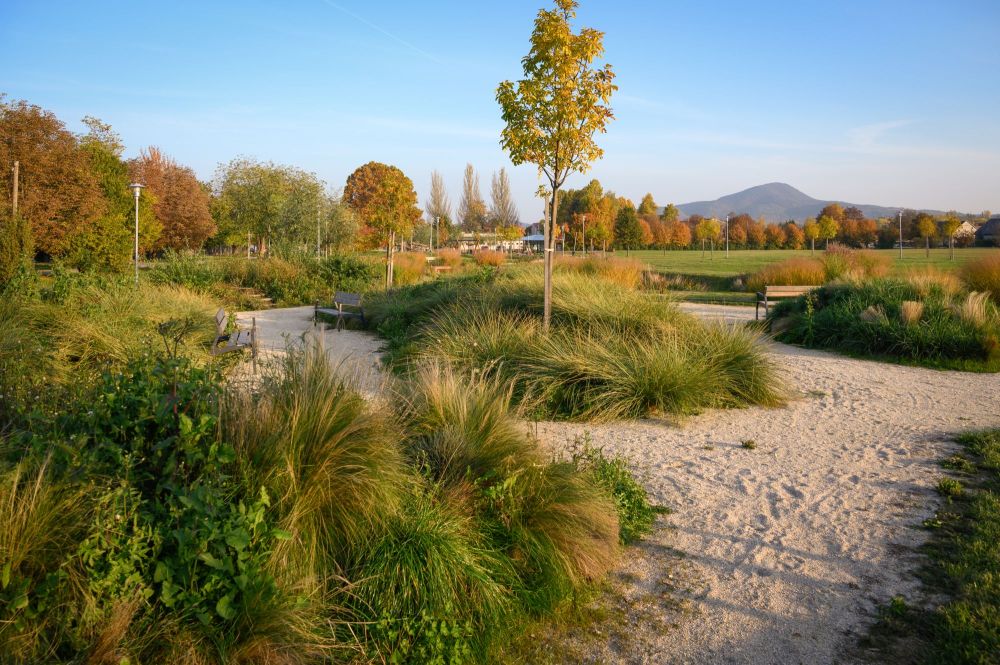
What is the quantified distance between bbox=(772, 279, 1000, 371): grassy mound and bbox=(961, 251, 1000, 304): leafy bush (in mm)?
1779

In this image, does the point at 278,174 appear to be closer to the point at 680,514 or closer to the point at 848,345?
the point at 848,345

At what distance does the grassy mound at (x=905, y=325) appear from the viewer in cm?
1056

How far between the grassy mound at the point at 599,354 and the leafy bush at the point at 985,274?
8633 mm

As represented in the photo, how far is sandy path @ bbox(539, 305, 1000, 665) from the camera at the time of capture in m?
3.38

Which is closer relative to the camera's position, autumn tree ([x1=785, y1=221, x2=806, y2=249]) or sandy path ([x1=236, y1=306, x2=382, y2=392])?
sandy path ([x1=236, y1=306, x2=382, y2=392])

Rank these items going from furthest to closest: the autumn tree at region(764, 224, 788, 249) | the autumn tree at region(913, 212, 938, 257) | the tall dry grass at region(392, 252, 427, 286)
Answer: the autumn tree at region(764, 224, 788, 249) < the autumn tree at region(913, 212, 938, 257) < the tall dry grass at region(392, 252, 427, 286)

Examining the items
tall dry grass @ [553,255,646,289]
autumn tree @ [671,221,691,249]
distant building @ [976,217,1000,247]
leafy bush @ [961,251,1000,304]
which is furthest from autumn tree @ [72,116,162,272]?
distant building @ [976,217,1000,247]

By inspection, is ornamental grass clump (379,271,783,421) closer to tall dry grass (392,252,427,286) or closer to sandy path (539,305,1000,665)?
sandy path (539,305,1000,665)

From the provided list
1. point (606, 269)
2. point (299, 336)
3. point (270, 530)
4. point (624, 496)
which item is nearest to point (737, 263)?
point (606, 269)

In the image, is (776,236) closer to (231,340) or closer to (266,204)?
(266,204)

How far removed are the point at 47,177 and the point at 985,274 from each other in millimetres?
31880

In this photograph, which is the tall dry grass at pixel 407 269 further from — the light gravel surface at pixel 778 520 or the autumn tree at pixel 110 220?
the light gravel surface at pixel 778 520

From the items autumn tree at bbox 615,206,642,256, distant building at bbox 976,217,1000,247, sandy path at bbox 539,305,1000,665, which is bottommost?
sandy path at bbox 539,305,1000,665

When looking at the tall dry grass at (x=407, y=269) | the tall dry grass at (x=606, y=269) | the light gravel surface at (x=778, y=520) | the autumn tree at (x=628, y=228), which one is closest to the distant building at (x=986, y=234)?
the autumn tree at (x=628, y=228)
